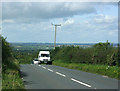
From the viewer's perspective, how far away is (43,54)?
5050 cm

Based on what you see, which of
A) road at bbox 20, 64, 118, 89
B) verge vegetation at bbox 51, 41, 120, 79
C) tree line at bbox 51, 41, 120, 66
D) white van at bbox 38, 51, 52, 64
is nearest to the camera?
road at bbox 20, 64, 118, 89

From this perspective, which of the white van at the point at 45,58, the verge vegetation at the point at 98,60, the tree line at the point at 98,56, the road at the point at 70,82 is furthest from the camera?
the white van at the point at 45,58

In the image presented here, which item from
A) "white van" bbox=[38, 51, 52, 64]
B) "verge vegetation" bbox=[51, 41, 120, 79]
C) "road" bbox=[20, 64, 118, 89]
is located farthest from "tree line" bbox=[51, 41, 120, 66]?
"white van" bbox=[38, 51, 52, 64]

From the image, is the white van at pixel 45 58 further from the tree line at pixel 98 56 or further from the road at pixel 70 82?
the road at pixel 70 82

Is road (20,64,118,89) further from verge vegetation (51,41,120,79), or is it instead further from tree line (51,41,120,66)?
tree line (51,41,120,66)

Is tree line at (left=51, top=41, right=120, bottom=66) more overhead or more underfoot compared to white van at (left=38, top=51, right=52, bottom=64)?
more overhead

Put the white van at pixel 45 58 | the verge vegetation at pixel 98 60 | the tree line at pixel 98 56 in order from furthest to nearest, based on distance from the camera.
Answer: the white van at pixel 45 58 → the tree line at pixel 98 56 → the verge vegetation at pixel 98 60

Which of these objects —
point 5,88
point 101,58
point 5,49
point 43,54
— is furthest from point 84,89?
point 43,54

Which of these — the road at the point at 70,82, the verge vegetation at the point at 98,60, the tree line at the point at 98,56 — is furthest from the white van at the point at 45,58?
the road at the point at 70,82

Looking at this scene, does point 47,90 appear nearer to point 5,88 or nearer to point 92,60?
point 5,88

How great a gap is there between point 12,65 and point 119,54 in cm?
944

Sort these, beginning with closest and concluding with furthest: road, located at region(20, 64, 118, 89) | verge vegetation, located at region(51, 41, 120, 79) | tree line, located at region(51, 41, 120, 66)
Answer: road, located at region(20, 64, 118, 89) → verge vegetation, located at region(51, 41, 120, 79) → tree line, located at region(51, 41, 120, 66)

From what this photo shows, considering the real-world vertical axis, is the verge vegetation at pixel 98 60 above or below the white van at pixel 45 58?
above

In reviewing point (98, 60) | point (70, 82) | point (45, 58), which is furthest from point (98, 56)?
point (45, 58)
